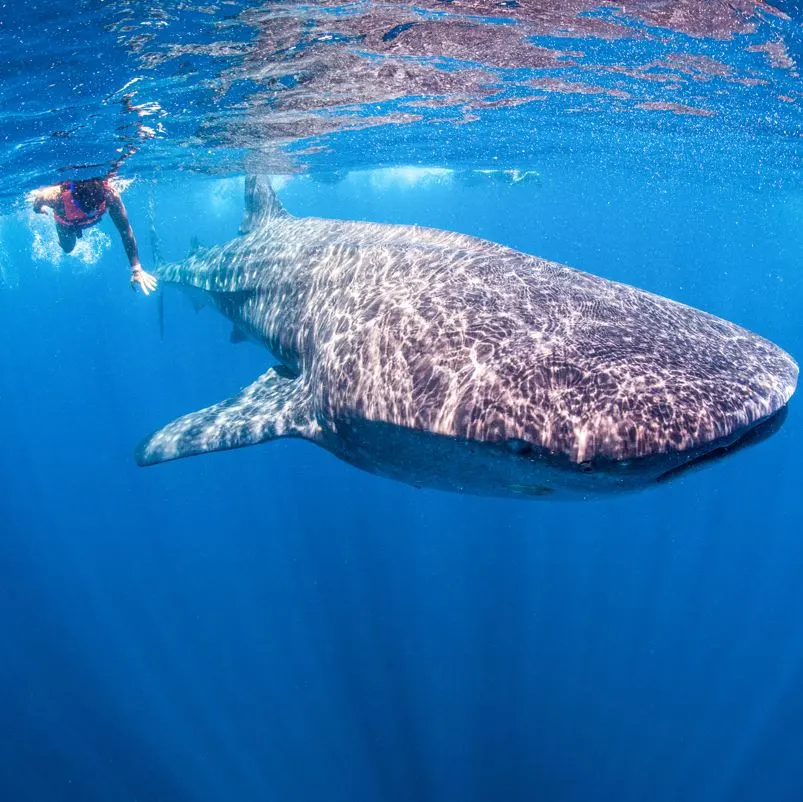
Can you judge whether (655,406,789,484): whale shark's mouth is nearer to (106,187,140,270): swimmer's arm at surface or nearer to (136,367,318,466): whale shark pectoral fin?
(136,367,318,466): whale shark pectoral fin

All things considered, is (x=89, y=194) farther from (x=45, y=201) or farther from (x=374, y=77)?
(x=374, y=77)

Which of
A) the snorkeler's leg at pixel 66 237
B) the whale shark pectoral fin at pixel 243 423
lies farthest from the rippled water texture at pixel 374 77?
the whale shark pectoral fin at pixel 243 423

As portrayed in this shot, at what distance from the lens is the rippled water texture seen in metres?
8.15

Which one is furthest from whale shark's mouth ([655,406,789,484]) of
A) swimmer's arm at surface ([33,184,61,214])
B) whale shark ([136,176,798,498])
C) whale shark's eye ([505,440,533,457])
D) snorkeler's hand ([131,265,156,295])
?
swimmer's arm at surface ([33,184,61,214])

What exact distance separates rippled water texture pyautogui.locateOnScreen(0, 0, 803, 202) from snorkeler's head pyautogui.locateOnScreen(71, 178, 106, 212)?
978mm

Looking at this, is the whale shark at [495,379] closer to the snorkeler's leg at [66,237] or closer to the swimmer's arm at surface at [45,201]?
the snorkeler's leg at [66,237]

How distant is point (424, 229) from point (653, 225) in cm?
7389

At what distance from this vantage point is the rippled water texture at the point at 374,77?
26.7ft

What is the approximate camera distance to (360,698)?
1348 cm

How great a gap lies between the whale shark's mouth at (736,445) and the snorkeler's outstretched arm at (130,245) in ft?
32.6

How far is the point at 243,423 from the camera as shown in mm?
5621

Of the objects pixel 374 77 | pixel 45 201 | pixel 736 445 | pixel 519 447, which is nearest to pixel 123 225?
pixel 45 201

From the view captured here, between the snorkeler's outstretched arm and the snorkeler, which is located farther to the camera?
the snorkeler

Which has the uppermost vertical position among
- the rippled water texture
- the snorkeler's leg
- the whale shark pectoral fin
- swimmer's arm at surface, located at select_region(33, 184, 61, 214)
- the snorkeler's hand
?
the rippled water texture
